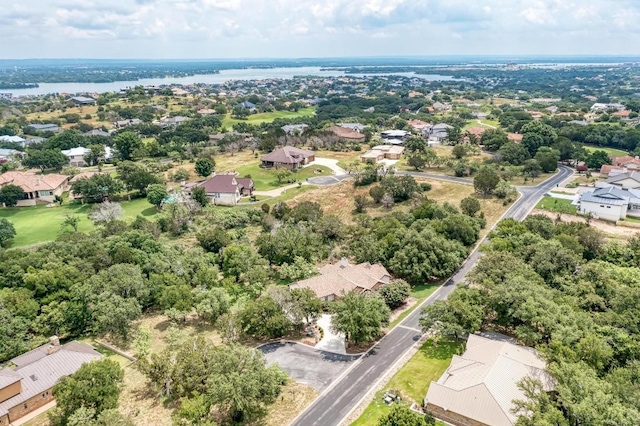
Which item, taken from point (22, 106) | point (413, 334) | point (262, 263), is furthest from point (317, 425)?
point (22, 106)

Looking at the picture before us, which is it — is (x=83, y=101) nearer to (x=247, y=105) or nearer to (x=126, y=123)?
(x=126, y=123)

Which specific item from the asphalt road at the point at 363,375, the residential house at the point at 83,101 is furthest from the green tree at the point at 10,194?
the residential house at the point at 83,101

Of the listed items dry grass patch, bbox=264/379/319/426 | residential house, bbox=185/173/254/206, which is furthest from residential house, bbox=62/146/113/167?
dry grass patch, bbox=264/379/319/426

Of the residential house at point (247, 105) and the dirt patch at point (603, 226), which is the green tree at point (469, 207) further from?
the residential house at point (247, 105)

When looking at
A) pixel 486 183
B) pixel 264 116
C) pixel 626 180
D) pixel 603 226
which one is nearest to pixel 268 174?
pixel 486 183

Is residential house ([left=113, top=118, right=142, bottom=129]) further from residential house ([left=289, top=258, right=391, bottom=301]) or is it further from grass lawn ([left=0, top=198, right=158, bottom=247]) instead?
residential house ([left=289, top=258, right=391, bottom=301])

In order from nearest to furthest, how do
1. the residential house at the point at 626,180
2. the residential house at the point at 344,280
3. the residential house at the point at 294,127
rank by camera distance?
1. the residential house at the point at 344,280
2. the residential house at the point at 626,180
3. the residential house at the point at 294,127
